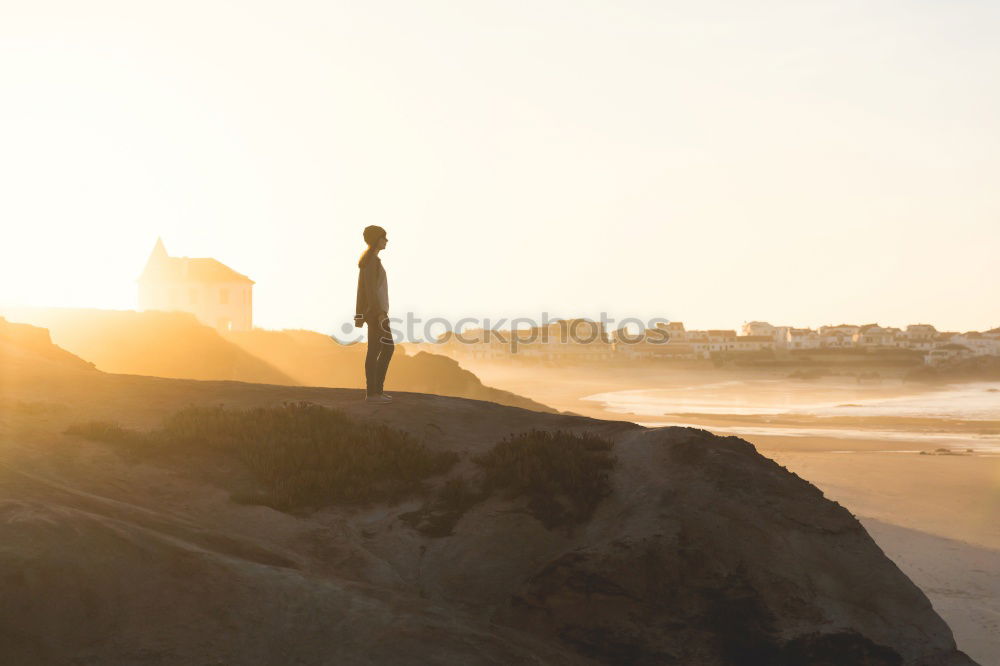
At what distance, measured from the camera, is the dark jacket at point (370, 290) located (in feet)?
47.3

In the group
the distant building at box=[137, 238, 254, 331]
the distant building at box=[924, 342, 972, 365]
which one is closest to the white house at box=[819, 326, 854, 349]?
the distant building at box=[924, 342, 972, 365]

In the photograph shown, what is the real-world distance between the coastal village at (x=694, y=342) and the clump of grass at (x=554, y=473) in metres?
137

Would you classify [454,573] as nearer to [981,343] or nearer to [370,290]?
[370,290]

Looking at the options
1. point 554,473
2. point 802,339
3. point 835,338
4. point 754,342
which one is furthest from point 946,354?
point 554,473

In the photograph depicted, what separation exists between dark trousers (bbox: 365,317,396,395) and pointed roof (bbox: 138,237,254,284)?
67745 mm

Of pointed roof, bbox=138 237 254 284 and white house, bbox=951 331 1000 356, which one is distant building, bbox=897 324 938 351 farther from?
pointed roof, bbox=138 237 254 284

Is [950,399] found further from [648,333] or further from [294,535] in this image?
[648,333]

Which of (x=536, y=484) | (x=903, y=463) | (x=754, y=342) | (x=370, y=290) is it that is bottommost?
(x=903, y=463)

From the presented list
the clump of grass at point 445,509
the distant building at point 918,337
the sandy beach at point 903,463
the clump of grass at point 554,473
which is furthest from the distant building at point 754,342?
the clump of grass at point 445,509

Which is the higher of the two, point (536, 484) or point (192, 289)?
point (192, 289)

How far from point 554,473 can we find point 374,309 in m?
5.35

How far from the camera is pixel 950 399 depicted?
252ft

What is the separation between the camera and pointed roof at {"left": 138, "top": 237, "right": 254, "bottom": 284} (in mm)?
77375

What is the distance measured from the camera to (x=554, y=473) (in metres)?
10.3
